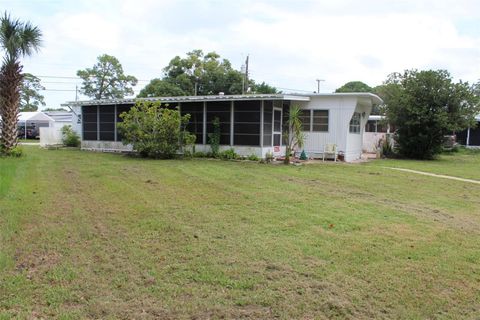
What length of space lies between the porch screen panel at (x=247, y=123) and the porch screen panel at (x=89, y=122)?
7915 mm

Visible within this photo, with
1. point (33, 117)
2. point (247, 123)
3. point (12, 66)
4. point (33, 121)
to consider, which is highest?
point (12, 66)

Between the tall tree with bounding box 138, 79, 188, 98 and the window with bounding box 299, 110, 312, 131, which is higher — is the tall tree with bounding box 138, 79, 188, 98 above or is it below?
above

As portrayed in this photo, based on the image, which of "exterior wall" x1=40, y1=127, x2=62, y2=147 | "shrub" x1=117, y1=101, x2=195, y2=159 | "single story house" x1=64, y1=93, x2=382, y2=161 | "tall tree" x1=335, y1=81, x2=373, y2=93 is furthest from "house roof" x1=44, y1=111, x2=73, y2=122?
"tall tree" x1=335, y1=81, x2=373, y2=93

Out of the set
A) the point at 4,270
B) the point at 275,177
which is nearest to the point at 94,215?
the point at 4,270

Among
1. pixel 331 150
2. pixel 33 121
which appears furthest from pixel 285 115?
pixel 33 121

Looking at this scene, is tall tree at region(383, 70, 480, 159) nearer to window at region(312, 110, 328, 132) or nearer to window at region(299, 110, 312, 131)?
window at region(312, 110, 328, 132)

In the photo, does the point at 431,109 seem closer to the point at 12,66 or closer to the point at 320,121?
the point at 320,121

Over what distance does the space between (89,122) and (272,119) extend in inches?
374

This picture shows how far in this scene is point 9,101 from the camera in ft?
48.6

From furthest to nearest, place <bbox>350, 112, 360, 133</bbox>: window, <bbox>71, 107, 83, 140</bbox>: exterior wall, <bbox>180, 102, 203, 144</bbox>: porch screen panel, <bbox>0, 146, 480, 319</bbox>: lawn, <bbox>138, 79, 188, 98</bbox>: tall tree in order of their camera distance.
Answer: <bbox>138, 79, 188, 98</bbox>: tall tree < <bbox>71, 107, 83, 140</bbox>: exterior wall < <bbox>350, 112, 360, 133</bbox>: window < <bbox>180, 102, 203, 144</bbox>: porch screen panel < <bbox>0, 146, 480, 319</bbox>: lawn

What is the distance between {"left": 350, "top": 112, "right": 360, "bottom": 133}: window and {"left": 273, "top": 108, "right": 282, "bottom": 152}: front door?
2.93 m

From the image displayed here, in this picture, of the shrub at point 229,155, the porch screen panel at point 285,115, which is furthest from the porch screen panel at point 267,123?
the shrub at point 229,155

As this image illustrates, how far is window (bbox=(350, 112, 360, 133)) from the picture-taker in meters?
17.7

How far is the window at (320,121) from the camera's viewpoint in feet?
56.3
